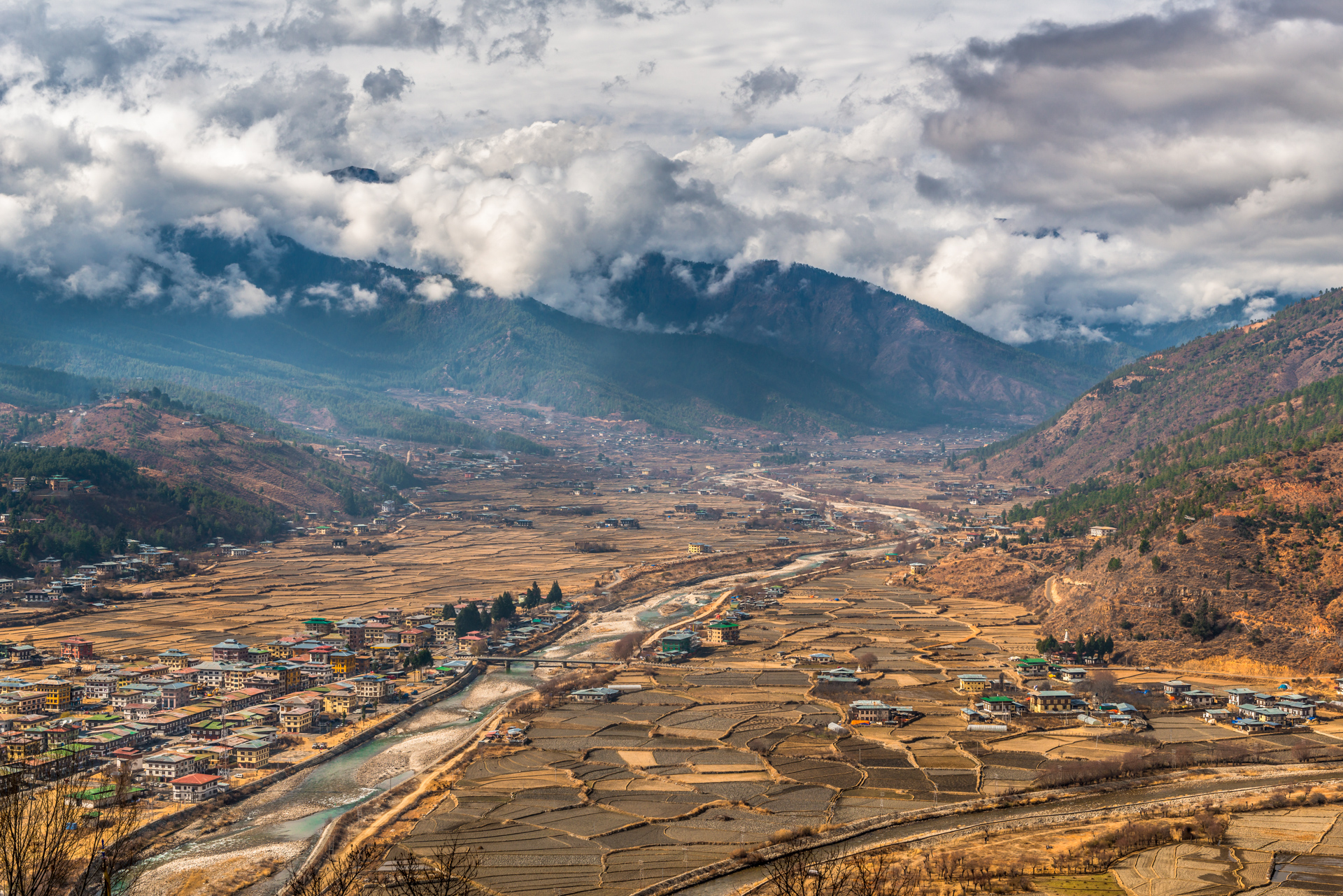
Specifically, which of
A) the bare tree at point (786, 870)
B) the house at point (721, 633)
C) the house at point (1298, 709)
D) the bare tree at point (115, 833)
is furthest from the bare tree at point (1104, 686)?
the bare tree at point (115, 833)

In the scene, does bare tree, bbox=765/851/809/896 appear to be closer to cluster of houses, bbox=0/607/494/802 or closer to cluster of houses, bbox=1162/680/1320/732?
cluster of houses, bbox=0/607/494/802

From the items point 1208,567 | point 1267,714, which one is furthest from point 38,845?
point 1208,567

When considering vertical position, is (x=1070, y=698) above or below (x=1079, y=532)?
below

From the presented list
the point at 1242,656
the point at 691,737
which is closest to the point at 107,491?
the point at 691,737

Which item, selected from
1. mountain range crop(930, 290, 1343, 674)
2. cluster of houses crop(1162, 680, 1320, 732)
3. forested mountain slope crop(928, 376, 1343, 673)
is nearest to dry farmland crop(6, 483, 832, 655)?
mountain range crop(930, 290, 1343, 674)

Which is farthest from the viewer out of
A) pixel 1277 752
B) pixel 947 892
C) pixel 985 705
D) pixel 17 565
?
pixel 17 565

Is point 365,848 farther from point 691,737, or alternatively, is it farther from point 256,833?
point 691,737

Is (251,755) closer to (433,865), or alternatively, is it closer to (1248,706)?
(433,865)
